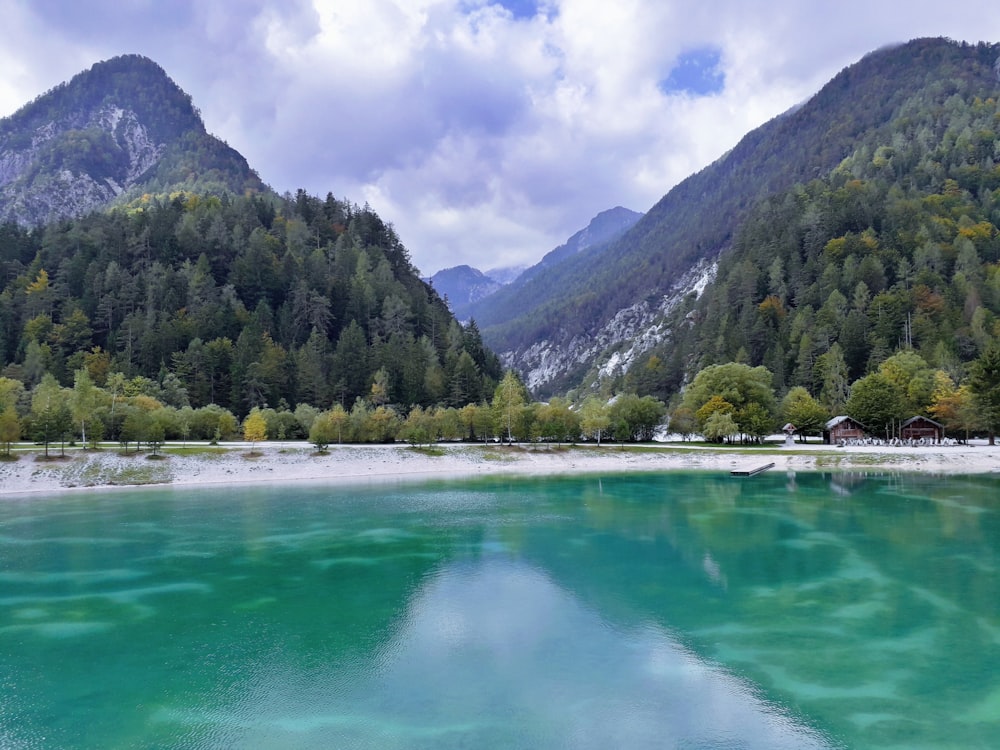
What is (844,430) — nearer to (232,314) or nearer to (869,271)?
(869,271)

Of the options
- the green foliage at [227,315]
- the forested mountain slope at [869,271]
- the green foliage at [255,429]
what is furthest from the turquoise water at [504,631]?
the forested mountain slope at [869,271]

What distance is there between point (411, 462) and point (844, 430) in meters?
57.4

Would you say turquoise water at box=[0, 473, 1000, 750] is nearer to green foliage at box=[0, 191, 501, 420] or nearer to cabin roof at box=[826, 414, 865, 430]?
cabin roof at box=[826, 414, 865, 430]

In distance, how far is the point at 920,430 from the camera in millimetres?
80750

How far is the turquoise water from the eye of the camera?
13508mm

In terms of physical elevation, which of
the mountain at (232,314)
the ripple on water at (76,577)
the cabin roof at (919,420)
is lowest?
the ripple on water at (76,577)

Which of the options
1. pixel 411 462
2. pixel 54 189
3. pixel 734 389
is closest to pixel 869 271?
pixel 734 389

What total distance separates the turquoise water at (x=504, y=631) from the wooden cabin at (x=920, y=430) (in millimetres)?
48153

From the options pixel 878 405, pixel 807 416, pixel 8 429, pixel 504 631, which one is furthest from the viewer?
pixel 807 416

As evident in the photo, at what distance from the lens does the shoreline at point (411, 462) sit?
56.6 m

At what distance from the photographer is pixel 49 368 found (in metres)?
85.8

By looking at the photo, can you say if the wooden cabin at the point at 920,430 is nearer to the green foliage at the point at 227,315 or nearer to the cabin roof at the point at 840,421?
the cabin roof at the point at 840,421

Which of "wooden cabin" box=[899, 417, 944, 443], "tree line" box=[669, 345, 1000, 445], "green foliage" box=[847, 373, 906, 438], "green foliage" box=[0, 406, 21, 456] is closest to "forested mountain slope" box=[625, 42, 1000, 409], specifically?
"tree line" box=[669, 345, 1000, 445]

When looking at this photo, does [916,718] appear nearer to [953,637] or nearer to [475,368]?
[953,637]
